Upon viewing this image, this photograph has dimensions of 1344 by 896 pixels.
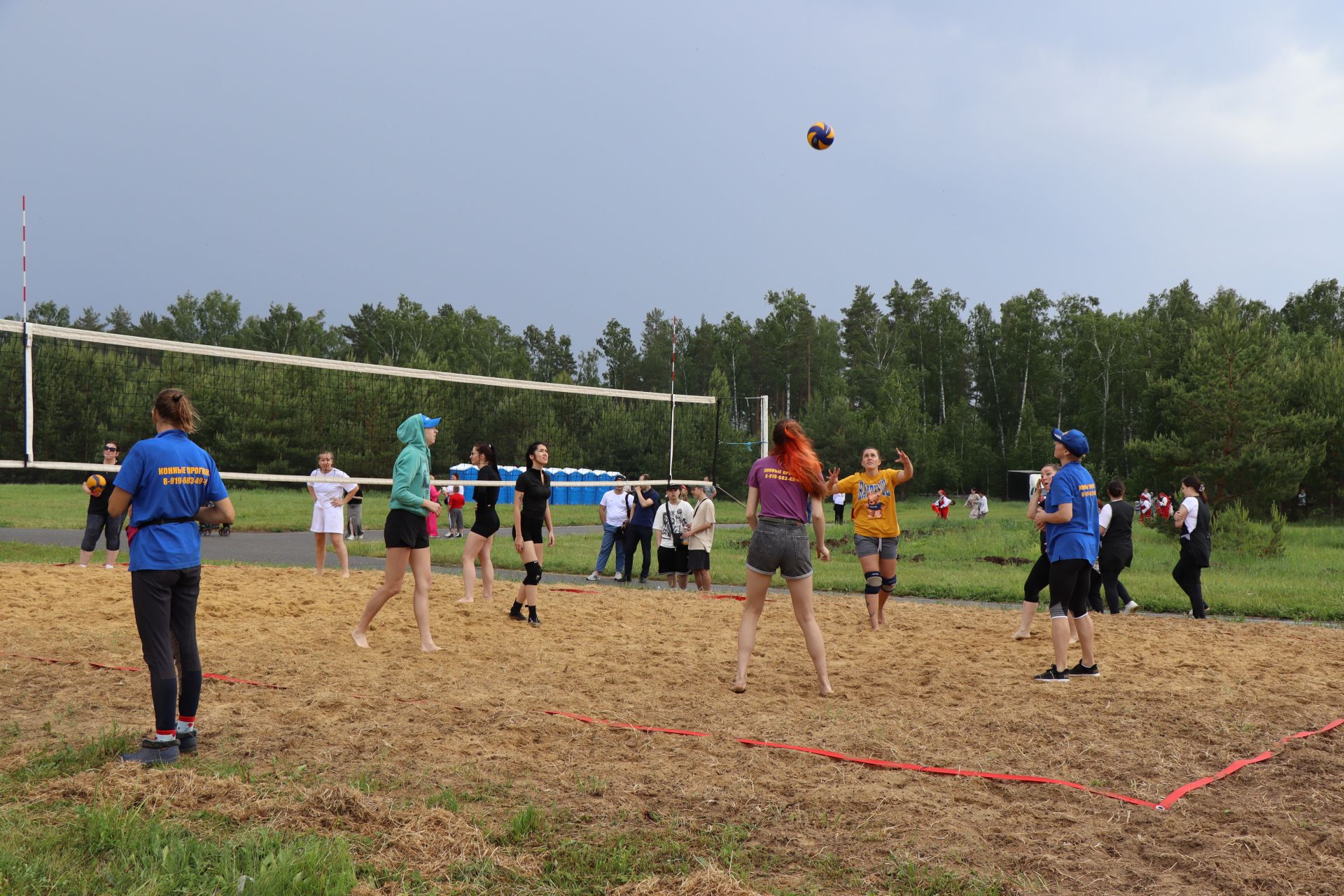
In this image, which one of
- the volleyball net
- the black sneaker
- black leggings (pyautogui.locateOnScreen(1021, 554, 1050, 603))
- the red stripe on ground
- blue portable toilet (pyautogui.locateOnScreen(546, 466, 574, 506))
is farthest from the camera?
blue portable toilet (pyautogui.locateOnScreen(546, 466, 574, 506))

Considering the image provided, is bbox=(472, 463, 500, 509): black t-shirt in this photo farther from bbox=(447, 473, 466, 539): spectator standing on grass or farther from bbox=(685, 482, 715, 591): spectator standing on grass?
bbox=(447, 473, 466, 539): spectator standing on grass

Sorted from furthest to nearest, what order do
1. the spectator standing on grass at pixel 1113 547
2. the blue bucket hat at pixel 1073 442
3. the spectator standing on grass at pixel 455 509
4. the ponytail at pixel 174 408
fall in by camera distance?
the spectator standing on grass at pixel 455 509 → the spectator standing on grass at pixel 1113 547 → the blue bucket hat at pixel 1073 442 → the ponytail at pixel 174 408

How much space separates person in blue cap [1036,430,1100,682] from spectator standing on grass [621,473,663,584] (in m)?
7.74

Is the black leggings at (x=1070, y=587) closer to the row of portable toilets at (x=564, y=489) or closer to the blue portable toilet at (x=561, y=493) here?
the row of portable toilets at (x=564, y=489)

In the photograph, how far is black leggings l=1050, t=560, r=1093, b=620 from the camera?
692 cm

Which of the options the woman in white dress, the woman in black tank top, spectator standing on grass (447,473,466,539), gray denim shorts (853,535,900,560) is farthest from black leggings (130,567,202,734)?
spectator standing on grass (447,473,466,539)

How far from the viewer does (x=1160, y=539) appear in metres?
23.9

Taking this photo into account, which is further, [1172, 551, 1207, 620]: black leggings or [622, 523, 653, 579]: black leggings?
[622, 523, 653, 579]: black leggings

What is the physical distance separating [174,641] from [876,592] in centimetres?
615

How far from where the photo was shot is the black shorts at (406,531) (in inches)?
292

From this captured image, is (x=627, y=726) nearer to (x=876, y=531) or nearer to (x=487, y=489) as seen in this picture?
(x=876, y=531)

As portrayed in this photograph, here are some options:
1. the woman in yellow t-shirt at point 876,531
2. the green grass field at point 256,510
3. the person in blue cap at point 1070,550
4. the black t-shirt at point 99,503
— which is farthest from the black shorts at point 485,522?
the green grass field at point 256,510

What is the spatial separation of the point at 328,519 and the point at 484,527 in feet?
10.2

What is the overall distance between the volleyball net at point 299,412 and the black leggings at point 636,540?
79 cm
